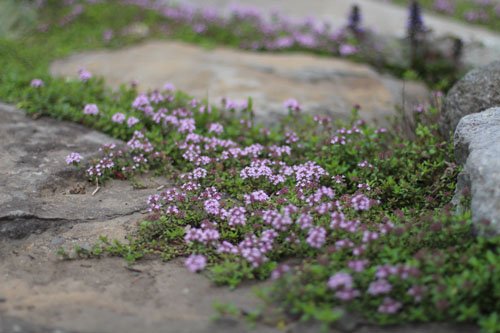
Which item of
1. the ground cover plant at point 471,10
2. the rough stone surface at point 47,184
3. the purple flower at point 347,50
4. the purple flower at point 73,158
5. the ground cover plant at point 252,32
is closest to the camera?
the rough stone surface at point 47,184

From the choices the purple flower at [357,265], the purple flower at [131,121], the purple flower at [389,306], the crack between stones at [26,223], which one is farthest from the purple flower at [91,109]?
the purple flower at [389,306]

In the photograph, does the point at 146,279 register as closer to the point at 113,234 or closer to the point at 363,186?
the point at 113,234

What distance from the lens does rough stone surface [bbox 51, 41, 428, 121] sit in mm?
7074

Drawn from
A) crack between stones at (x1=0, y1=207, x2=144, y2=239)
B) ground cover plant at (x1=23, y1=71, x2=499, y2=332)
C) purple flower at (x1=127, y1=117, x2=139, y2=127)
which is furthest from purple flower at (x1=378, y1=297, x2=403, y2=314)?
purple flower at (x1=127, y1=117, x2=139, y2=127)

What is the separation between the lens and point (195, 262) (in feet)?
12.4

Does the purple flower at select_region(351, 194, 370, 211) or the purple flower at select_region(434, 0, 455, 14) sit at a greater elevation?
the purple flower at select_region(434, 0, 455, 14)

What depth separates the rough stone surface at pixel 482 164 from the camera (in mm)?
3512

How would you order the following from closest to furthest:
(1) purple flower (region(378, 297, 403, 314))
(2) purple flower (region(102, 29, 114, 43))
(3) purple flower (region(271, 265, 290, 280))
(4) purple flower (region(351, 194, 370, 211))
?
(1) purple flower (region(378, 297, 403, 314)) → (3) purple flower (region(271, 265, 290, 280)) → (4) purple flower (region(351, 194, 370, 211)) → (2) purple flower (region(102, 29, 114, 43))

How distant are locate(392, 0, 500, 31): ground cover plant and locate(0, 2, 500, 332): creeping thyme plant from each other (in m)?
5.73

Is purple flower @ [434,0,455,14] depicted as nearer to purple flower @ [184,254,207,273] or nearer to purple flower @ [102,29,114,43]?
purple flower @ [102,29,114,43]

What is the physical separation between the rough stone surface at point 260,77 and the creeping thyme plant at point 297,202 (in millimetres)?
557

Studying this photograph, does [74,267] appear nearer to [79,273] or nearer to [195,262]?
[79,273]

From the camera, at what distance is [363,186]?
183 inches

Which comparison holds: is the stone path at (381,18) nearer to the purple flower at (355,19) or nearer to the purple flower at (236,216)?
the purple flower at (355,19)
